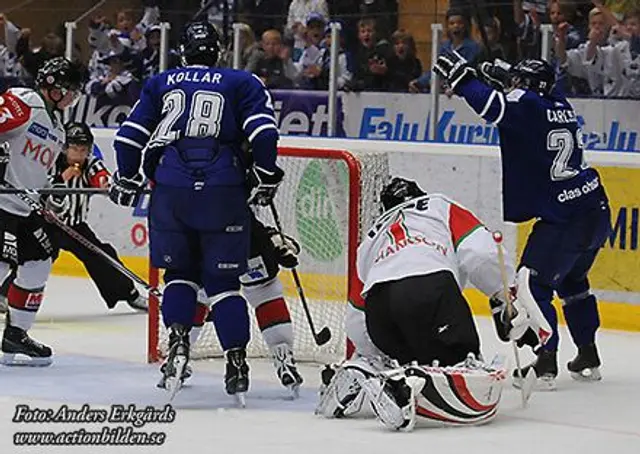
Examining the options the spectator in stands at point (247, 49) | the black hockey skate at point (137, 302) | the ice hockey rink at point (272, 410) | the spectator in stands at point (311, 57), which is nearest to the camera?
the ice hockey rink at point (272, 410)

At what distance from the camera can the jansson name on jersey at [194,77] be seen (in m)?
6.47

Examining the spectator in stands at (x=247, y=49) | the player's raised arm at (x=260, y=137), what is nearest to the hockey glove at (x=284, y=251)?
the player's raised arm at (x=260, y=137)

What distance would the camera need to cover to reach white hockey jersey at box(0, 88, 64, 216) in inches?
297

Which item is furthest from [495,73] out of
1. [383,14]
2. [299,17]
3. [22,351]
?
[299,17]

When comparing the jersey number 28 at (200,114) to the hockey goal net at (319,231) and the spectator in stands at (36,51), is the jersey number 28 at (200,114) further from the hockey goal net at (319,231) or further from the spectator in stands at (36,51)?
the spectator in stands at (36,51)

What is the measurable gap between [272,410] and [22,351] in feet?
5.11

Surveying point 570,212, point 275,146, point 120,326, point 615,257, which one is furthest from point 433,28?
point 275,146

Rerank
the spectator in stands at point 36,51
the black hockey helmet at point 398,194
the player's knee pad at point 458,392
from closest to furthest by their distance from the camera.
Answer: the player's knee pad at point 458,392 < the black hockey helmet at point 398,194 < the spectator in stands at point 36,51

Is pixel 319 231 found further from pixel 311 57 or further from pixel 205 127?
pixel 311 57

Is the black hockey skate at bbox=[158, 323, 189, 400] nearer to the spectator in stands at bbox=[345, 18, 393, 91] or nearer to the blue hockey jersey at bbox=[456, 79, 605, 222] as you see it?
the blue hockey jersey at bbox=[456, 79, 605, 222]

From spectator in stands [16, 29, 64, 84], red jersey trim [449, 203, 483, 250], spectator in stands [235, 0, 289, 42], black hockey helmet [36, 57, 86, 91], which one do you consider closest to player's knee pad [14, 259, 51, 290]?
black hockey helmet [36, 57, 86, 91]

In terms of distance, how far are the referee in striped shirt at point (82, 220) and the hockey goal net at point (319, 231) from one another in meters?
1.11

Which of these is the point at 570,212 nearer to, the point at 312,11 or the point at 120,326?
the point at 120,326

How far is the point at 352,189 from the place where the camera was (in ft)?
24.7
